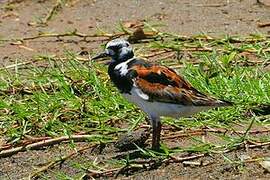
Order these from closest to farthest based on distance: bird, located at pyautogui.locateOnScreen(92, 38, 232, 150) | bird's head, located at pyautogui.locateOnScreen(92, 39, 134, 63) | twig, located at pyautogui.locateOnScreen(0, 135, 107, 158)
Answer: bird, located at pyautogui.locateOnScreen(92, 38, 232, 150), bird's head, located at pyautogui.locateOnScreen(92, 39, 134, 63), twig, located at pyautogui.locateOnScreen(0, 135, 107, 158)

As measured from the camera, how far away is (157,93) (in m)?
4.61

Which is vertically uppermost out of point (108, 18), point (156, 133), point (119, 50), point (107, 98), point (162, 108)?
point (119, 50)

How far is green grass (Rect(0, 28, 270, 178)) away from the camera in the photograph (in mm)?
5117

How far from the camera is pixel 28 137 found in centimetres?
518

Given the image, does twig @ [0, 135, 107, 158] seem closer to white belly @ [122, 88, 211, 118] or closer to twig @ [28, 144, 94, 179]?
twig @ [28, 144, 94, 179]

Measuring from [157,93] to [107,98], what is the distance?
3.41 ft

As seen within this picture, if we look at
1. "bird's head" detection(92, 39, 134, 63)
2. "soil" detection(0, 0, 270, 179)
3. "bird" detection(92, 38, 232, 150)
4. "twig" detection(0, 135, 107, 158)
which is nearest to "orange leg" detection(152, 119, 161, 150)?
"bird" detection(92, 38, 232, 150)

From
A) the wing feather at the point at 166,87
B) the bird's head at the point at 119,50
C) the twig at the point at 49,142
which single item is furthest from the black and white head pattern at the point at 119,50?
the twig at the point at 49,142

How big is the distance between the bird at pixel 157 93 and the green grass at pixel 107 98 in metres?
0.17

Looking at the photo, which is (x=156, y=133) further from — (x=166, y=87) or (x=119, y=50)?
(x=119, y=50)

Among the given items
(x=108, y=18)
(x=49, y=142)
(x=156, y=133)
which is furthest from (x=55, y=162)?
(x=108, y=18)

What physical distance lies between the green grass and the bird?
165mm

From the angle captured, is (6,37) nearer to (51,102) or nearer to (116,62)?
(51,102)

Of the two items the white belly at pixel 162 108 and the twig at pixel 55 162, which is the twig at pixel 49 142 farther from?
the white belly at pixel 162 108
